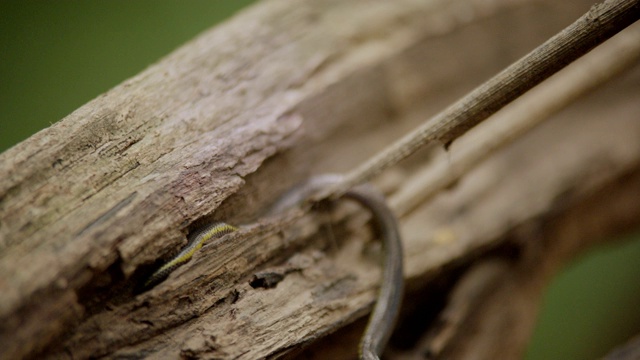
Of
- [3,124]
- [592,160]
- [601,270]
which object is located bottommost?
[601,270]

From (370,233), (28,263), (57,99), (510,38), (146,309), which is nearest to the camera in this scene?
(28,263)

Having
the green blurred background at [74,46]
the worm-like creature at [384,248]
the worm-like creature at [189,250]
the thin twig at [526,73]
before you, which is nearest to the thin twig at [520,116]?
the worm-like creature at [384,248]

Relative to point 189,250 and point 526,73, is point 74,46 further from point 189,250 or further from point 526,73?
point 526,73

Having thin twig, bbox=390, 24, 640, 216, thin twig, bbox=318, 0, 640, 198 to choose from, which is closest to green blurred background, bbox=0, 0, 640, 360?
thin twig, bbox=390, 24, 640, 216

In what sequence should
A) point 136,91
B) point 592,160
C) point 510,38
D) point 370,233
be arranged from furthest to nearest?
point 510,38 → point 592,160 → point 370,233 → point 136,91

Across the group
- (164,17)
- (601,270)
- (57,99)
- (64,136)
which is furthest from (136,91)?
(601,270)

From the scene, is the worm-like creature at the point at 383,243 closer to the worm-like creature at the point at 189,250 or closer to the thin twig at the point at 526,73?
the worm-like creature at the point at 189,250

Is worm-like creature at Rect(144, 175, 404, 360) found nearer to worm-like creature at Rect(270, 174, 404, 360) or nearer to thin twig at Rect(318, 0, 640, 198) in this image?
worm-like creature at Rect(270, 174, 404, 360)

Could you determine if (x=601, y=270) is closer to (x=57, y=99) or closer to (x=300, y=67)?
(x=300, y=67)
